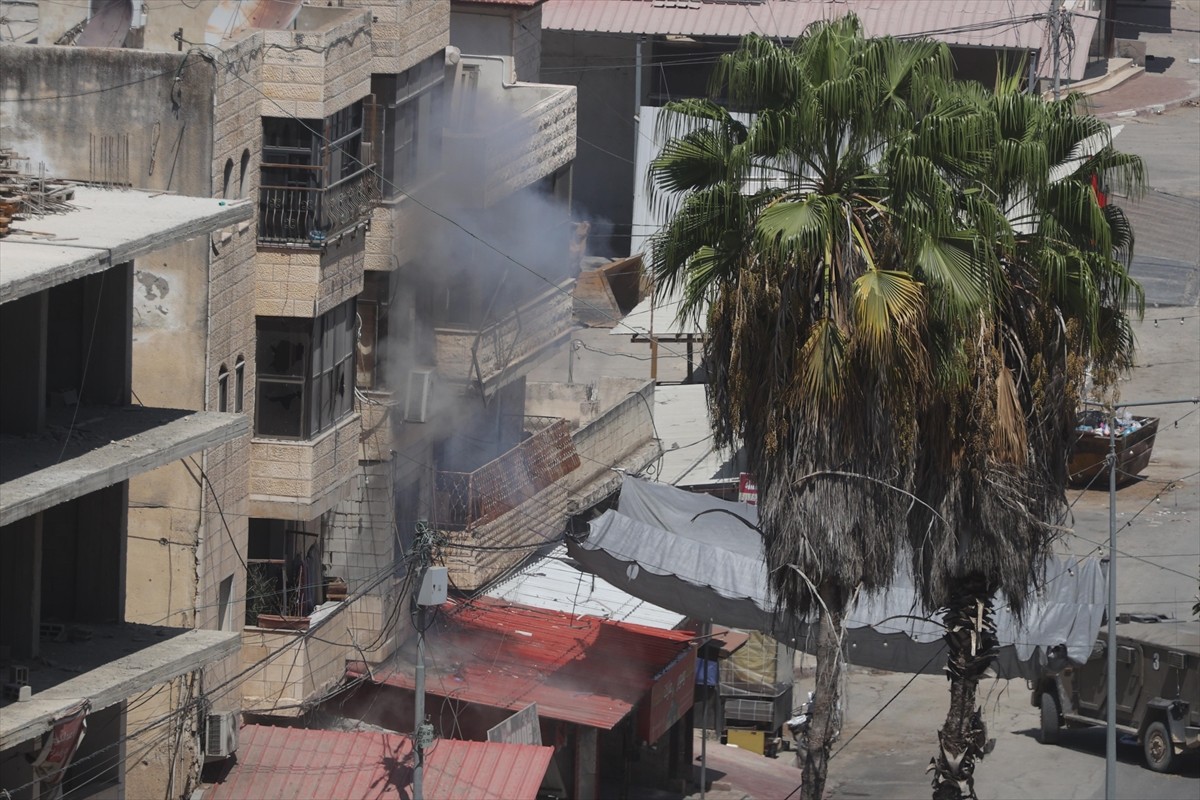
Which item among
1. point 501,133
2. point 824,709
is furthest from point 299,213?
point 824,709

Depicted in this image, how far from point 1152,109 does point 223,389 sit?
4829 centimetres

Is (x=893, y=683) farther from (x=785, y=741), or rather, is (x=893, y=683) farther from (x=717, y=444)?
(x=717, y=444)

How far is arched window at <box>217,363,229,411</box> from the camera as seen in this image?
25.9 m

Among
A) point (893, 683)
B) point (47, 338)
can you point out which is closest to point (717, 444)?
point (47, 338)

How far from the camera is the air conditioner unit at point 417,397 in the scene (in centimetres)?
3188

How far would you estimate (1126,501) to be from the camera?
4544 centimetres

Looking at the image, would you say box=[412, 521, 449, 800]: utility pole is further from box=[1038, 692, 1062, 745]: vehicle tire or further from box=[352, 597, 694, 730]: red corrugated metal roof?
box=[1038, 692, 1062, 745]: vehicle tire

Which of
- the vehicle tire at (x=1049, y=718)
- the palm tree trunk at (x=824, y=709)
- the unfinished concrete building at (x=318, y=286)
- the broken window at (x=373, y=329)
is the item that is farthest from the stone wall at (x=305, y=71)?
the vehicle tire at (x=1049, y=718)

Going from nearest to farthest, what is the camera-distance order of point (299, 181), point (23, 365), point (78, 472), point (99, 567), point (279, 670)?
1. point (78, 472)
2. point (23, 365)
3. point (99, 567)
4. point (299, 181)
5. point (279, 670)

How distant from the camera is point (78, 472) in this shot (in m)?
19.2

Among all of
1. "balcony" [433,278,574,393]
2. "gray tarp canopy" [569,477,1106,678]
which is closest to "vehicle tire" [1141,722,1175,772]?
"gray tarp canopy" [569,477,1106,678]

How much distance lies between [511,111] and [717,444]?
14.8 m

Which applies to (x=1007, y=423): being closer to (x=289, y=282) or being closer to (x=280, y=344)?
(x=289, y=282)

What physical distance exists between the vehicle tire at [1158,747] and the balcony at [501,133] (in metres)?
12.5
